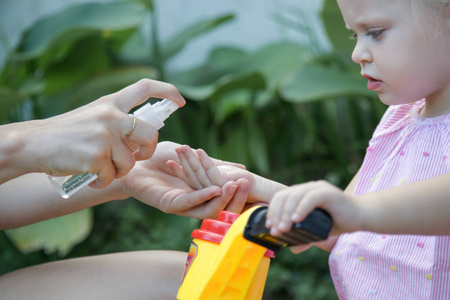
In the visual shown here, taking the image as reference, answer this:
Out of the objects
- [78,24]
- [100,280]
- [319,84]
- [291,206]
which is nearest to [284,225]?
[291,206]

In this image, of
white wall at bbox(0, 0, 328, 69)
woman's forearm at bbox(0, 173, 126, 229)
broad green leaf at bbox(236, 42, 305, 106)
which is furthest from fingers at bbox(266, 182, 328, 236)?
white wall at bbox(0, 0, 328, 69)

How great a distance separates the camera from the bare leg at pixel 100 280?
3.35 feet

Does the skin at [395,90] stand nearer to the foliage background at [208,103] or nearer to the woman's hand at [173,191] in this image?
the woman's hand at [173,191]

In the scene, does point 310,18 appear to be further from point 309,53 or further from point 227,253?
point 227,253

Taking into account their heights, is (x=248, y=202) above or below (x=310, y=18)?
above

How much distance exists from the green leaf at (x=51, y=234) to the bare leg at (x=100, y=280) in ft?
2.81

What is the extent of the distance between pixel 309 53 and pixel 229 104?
42 cm

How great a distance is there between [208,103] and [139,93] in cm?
159

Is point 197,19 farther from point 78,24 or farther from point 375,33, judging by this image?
point 375,33

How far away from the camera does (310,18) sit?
2697 mm

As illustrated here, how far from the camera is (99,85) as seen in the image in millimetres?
2102

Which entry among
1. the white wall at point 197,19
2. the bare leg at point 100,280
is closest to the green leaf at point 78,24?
the white wall at point 197,19

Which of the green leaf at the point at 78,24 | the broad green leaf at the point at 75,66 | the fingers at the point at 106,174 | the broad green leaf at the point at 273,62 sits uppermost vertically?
the fingers at the point at 106,174

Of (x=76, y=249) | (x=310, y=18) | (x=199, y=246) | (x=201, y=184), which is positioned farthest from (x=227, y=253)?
(x=310, y=18)
